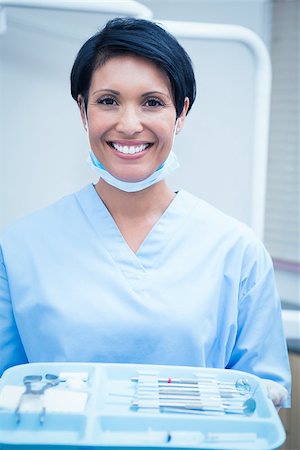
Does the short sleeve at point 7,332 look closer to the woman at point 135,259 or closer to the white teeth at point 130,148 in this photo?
the woman at point 135,259

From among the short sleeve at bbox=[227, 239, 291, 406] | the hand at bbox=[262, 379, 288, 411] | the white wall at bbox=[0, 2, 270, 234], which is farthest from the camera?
the white wall at bbox=[0, 2, 270, 234]

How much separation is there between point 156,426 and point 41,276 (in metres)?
0.43

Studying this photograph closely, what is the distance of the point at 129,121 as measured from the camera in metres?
1.02

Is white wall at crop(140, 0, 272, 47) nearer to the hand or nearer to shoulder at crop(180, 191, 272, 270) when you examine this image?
shoulder at crop(180, 191, 272, 270)

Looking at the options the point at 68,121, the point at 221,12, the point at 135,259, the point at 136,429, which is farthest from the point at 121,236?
the point at 221,12

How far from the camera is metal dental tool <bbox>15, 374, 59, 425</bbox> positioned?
2.49 ft

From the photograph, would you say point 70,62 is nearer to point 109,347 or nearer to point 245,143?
point 245,143

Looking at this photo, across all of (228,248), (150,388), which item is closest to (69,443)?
(150,388)

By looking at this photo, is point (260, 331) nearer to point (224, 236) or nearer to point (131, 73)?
point (224, 236)

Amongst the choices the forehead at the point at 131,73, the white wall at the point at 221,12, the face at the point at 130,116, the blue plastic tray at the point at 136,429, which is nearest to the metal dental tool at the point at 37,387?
the blue plastic tray at the point at 136,429

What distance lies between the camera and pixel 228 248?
1139 mm

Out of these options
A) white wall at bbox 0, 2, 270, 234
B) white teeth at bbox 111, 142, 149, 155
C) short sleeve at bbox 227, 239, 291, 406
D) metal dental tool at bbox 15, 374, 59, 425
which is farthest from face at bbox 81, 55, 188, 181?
white wall at bbox 0, 2, 270, 234

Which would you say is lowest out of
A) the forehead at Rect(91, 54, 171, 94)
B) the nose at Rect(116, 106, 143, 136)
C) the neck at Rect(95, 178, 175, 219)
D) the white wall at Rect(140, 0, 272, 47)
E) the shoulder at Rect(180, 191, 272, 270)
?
the shoulder at Rect(180, 191, 272, 270)

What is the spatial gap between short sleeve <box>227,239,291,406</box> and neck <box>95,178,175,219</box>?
0.66ft
